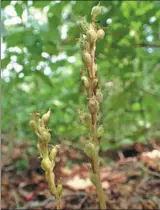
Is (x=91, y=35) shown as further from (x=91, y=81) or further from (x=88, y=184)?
(x=88, y=184)

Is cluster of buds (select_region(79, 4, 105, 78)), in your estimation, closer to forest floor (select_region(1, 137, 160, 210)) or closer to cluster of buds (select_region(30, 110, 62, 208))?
cluster of buds (select_region(30, 110, 62, 208))

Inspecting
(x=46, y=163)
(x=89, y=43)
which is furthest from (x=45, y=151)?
(x=89, y=43)

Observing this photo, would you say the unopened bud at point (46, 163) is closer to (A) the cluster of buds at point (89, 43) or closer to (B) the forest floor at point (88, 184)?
(A) the cluster of buds at point (89, 43)

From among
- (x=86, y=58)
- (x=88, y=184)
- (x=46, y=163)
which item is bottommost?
(x=46, y=163)

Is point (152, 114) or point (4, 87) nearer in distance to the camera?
point (152, 114)

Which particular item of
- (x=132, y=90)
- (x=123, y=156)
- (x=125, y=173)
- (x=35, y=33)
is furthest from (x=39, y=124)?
(x=123, y=156)

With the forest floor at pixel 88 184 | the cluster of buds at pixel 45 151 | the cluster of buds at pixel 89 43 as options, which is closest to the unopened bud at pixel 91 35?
the cluster of buds at pixel 89 43

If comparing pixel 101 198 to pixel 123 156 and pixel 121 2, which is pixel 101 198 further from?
pixel 123 156
